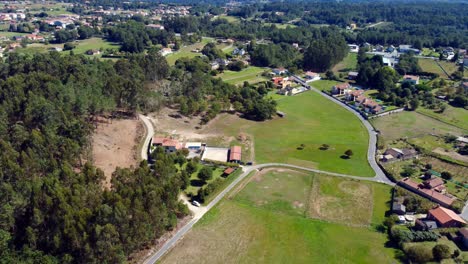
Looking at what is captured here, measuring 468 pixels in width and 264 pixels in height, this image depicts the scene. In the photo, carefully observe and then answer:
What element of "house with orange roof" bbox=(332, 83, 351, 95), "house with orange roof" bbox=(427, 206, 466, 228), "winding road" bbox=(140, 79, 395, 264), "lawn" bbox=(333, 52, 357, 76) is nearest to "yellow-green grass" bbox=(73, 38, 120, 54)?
"winding road" bbox=(140, 79, 395, 264)

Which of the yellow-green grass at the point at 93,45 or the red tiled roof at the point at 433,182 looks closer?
the red tiled roof at the point at 433,182

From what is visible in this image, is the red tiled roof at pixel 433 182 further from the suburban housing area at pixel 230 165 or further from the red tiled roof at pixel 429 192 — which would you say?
the red tiled roof at pixel 429 192

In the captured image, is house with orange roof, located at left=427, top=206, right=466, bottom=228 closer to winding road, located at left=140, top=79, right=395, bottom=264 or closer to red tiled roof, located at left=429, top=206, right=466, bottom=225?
red tiled roof, located at left=429, top=206, right=466, bottom=225

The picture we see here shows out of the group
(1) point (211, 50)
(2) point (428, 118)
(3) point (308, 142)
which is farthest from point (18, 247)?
(1) point (211, 50)

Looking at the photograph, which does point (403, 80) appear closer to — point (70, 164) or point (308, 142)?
point (308, 142)

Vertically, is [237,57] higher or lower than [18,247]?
higher

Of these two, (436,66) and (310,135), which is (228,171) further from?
(436,66)

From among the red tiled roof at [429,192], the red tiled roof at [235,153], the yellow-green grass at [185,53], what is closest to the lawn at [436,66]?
the red tiled roof at [429,192]
